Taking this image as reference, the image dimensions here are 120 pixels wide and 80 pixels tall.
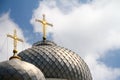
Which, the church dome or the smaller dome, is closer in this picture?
the smaller dome

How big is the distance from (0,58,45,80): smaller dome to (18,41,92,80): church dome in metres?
5.39

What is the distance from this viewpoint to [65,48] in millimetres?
43500

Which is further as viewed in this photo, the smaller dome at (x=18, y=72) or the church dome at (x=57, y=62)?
the church dome at (x=57, y=62)

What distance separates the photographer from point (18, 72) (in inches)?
1355

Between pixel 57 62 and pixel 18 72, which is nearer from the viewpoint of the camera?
pixel 18 72

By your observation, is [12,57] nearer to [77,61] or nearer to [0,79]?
[0,79]

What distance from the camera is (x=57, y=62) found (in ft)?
135

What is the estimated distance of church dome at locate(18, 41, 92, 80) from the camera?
40.7m

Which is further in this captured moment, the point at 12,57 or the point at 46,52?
the point at 46,52

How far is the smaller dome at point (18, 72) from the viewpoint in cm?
3419

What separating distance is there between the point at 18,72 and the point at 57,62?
23.6 feet

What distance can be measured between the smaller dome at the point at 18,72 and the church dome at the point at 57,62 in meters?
5.39

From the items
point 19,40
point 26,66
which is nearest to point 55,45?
point 19,40

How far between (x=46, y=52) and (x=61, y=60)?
1.40 meters
